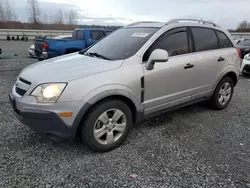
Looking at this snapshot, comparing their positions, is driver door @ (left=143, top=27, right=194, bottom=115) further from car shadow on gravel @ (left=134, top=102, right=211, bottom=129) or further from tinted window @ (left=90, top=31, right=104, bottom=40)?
tinted window @ (left=90, top=31, right=104, bottom=40)

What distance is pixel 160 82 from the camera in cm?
322

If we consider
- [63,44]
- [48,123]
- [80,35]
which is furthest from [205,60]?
[80,35]

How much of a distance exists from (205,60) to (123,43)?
1.51m

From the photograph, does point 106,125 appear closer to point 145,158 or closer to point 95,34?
point 145,158

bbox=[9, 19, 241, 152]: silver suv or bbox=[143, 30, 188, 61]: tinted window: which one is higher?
bbox=[143, 30, 188, 61]: tinted window

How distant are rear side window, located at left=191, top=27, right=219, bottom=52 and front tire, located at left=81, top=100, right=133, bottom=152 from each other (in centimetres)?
188

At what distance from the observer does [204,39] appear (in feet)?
13.0

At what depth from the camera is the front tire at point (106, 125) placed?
268cm

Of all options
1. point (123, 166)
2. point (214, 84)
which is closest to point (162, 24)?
point (214, 84)

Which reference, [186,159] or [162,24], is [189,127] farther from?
[162,24]

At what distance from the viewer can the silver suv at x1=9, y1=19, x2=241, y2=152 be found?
8.26 ft

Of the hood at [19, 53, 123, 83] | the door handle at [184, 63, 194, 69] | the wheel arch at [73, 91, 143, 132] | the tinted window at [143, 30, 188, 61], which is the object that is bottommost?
the wheel arch at [73, 91, 143, 132]

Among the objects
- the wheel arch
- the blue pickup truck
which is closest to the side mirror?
the wheel arch

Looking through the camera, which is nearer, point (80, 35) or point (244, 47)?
point (80, 35)
